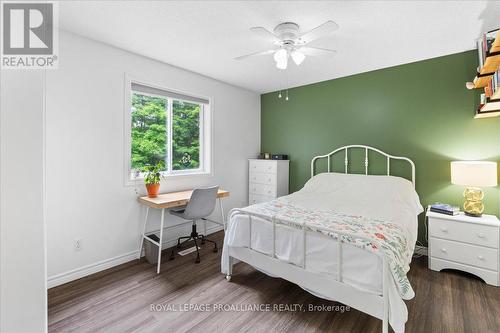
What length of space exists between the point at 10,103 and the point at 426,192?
3688 millimetres

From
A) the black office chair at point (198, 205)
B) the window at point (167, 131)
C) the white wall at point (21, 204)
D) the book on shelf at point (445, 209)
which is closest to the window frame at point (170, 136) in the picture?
the window at point (167, 131)

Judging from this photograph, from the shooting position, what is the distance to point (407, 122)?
3047mm

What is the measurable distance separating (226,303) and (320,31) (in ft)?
7.90

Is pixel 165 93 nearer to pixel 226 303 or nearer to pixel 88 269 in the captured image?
pixel 88 269

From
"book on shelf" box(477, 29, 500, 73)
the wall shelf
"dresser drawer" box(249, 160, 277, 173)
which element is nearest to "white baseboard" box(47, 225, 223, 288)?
"dresser drawer" box(249, 160, 277, 173)

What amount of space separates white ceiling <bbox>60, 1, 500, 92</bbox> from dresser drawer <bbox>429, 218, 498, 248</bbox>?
1.86m

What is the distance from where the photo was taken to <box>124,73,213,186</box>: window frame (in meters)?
2.70

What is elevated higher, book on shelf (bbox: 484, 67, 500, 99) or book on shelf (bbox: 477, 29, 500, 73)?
book on shelf (bbox: 477, 29, 500, 73)

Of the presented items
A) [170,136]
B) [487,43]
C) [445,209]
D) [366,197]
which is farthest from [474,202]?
[170,136]

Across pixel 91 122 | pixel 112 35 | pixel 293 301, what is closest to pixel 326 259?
pixel 293 301

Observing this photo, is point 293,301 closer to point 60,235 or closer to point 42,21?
point 60,235

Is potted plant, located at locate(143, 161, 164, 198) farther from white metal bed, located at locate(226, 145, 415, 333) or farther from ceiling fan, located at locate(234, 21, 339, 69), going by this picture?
ceiling fan, located at locate(234, 21, 339, 69)

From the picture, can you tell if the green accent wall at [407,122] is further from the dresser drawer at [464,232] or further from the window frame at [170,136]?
the window frame at [170,136]

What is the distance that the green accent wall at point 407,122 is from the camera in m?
2.65
